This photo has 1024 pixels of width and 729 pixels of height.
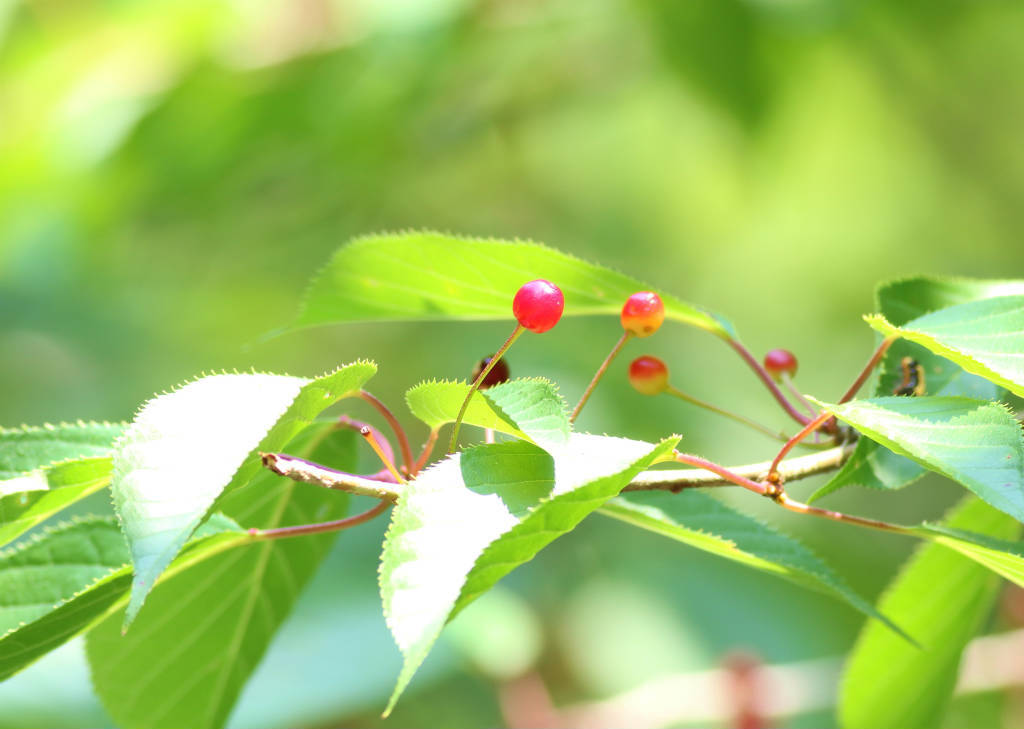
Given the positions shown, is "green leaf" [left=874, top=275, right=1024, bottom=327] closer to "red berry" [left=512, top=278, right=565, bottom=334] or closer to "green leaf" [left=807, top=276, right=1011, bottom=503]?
"green leaf" [left=807, top=276, right=1011, bottom=503]

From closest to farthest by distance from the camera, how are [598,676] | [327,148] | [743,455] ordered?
[327,148] < [598,676] < [743,455]

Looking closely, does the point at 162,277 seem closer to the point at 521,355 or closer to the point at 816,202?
the point at 521,355

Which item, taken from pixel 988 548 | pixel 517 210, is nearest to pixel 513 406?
pixel 988 548

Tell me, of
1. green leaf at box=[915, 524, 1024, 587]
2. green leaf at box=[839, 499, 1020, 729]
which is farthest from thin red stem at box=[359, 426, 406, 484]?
green leaf at box=[839, 499, 1020, 729]

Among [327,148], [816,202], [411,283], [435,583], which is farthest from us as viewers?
[816,202]

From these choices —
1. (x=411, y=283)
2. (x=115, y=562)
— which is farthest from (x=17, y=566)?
(x=411, y=283)

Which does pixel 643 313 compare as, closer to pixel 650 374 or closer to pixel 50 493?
pixel 650 374
